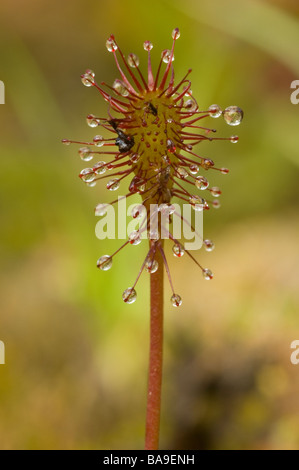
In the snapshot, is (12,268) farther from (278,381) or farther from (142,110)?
(142,110)

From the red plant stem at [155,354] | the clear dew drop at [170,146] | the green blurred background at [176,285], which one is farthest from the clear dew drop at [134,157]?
the green blurred background at [176,285]

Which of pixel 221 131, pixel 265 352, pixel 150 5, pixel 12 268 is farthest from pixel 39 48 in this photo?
pixel 265 352

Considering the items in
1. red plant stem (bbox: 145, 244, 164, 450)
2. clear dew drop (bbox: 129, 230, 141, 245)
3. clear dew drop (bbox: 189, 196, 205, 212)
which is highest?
clear dew drop (bbox: 189, 196, 205, 212)

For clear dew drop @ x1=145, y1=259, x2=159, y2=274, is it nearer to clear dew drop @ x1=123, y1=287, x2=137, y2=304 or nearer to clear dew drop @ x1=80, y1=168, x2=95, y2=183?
clear dew drop @ x1=123, y1=287, x2=137, y2=304

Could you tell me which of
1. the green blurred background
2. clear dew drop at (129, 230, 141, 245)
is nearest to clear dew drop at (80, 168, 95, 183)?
clear dew drop at (129, 230, 141, 245)

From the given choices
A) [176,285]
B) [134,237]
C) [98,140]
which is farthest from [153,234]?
[176,285]

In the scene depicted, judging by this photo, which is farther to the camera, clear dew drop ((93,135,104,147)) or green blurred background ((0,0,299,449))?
green blurred background ((0,0,299,449))
